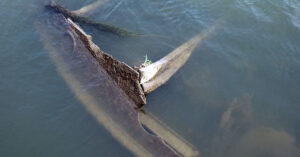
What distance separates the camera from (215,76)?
8039mm

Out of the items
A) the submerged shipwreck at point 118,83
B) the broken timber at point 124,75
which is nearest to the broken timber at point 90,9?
the submerged shipwreck at point 118,83

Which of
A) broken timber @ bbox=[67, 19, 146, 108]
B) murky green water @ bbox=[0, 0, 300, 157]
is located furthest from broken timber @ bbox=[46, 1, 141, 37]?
broken timber @ bbox=[67, 19, 146, 108]

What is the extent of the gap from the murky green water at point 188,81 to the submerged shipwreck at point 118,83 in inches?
9.6

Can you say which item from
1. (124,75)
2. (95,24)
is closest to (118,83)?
(124,75)

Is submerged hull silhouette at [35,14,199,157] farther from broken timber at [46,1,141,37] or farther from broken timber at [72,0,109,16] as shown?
broken timber at [72,0,109,16]

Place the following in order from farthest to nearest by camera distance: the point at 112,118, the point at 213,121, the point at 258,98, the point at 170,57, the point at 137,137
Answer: the point at 170,57
the point at 258,98
the point at 213,121
the point at 112,118
the point at 137,137

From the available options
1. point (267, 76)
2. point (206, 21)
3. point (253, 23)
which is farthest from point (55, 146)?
point (253, 23)

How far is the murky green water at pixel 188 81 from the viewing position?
6.25 m

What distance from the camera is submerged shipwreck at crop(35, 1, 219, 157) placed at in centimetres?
590

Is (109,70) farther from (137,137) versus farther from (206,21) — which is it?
(206,21)

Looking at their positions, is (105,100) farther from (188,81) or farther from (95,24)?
(95,24)

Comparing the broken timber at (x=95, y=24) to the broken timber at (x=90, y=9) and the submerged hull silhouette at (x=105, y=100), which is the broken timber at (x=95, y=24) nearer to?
the broken timber at (x=90, y=9)

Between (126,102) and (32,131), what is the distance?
2237 millimetres

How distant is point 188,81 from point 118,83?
2182 millimetres
